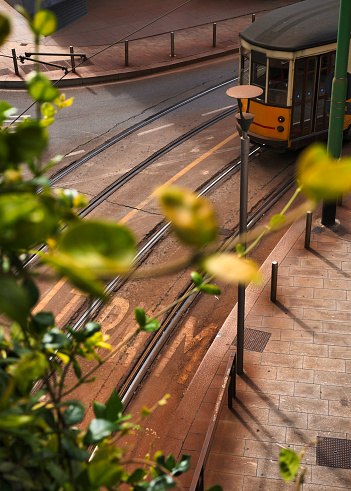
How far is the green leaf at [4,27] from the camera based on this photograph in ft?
3.56

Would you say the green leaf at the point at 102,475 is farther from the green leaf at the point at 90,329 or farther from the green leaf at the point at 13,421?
the green leaf at the point at 90,329

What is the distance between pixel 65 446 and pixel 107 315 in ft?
24.8

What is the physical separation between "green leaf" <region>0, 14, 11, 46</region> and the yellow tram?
35.2ft

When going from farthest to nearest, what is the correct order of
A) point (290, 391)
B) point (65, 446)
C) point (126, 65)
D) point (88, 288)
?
point (126, 65) < point (290, 391) < point (65, 446) < point (88, 288)

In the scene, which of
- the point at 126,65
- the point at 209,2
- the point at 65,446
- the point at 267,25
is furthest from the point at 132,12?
the point at 65,446

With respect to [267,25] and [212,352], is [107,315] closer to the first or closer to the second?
[212,352]

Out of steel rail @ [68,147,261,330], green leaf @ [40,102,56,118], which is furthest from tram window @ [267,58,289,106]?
green leaf @ [40,102,56,118]

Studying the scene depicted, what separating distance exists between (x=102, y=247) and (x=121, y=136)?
13.4 metres

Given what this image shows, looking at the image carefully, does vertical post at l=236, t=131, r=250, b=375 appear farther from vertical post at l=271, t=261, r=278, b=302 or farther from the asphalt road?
the asphalt road

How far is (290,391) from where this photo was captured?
286 inches

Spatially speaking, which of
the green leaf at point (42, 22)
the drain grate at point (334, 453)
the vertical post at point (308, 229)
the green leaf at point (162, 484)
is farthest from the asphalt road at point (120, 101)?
Answer: the green leaf at point (42, 22)

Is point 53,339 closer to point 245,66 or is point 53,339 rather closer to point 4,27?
point 4,27

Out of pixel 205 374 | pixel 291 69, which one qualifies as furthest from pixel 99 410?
pixel 291 69

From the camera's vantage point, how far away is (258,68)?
473 inches
